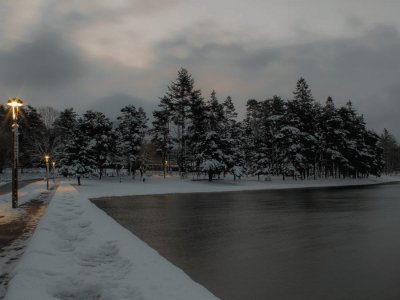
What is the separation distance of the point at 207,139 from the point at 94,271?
52.0 meters

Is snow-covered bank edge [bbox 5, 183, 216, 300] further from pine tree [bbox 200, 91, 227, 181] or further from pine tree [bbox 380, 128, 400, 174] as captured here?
pine tree [bbox 380, 128, 400, 174]

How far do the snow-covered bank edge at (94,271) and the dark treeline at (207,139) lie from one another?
47732mm

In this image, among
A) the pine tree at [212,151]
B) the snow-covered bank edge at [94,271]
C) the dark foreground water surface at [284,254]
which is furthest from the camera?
the pine tree at [212,151]

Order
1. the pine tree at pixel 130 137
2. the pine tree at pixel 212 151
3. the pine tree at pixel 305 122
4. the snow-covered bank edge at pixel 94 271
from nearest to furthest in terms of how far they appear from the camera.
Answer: the snow-covered bank edge at pixel 94 271 < the pine tree at pixel 212 151 < the pine tree at pixel 305 122 < the pine tree at pixel 130 137

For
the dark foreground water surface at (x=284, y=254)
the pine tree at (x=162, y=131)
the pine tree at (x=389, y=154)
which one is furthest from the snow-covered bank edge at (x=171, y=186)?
the pine tree at (x=389, y=154)

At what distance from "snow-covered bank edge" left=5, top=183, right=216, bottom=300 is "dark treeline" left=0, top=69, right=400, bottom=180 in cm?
4773

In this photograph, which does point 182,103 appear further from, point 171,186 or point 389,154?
point 389,154

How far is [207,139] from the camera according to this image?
195ft

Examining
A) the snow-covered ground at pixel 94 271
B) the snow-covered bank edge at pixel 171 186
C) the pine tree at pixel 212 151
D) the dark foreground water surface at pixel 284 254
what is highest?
the pine tree at pixel 212 151

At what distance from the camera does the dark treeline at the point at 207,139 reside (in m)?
60.1

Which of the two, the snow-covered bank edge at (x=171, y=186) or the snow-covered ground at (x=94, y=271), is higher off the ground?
the snow-covered ground at (x=94, y=271)

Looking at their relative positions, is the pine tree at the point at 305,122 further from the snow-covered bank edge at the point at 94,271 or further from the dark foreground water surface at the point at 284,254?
the snow-covered bank edge at the point at 94,271

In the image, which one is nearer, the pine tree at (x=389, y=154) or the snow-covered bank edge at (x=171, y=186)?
the snow-covered bank edge at (x=171, y=186)

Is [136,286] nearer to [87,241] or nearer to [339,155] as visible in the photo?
[87,241]
